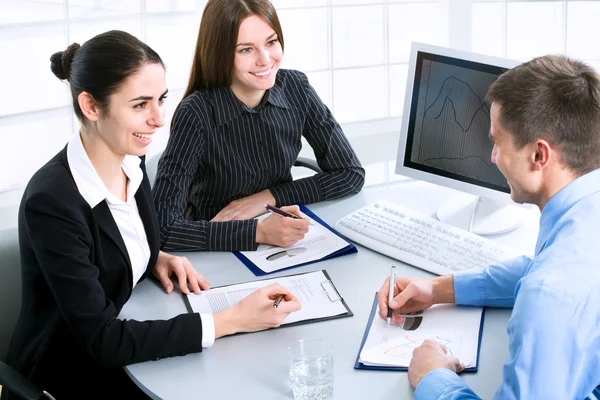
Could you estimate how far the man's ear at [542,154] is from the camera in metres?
1.43

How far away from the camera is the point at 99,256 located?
5.88ft

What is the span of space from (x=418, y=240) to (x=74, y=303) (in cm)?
90

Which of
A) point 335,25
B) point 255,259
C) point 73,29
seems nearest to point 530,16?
point 335,25

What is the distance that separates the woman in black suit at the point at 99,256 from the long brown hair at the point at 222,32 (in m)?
0.52

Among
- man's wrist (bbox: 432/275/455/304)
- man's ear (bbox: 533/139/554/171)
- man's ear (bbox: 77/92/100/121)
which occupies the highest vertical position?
man's ear (bbox: 77/92/100/121)

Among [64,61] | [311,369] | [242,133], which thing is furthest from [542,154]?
[242,133]

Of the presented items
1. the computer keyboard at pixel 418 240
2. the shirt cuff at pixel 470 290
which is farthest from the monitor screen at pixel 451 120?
the shirt cuff at pixel 470 290

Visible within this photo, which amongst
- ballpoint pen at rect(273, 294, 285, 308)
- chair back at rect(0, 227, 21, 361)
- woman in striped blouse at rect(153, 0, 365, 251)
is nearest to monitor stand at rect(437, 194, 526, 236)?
woman in striped blouse at rect(153, 0, 365, 251)

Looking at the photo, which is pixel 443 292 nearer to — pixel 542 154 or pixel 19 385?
pixel 542 154

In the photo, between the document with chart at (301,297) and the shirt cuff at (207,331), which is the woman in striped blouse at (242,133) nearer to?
the document with chart at (301,297)

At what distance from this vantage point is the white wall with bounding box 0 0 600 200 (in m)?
3.31

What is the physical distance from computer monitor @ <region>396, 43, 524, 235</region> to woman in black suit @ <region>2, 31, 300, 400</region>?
0.71 m

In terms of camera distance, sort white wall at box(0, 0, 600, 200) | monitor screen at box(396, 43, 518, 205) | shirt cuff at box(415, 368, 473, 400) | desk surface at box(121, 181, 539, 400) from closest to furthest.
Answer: shirt cuff at box(415, 368, 473, 400) < desk surface at box(121, 181, 539, 400) < monitor screen at box(396, 43, 518, 205) < white wall at box(0, 0, 600, 200)

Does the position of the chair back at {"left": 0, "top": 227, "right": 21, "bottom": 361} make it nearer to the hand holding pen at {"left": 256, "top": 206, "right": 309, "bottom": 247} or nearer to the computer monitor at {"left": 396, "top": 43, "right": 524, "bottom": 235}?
the hand holding pen at {"left": 256, "top": 206, "right": 309, "bottom": 247}
